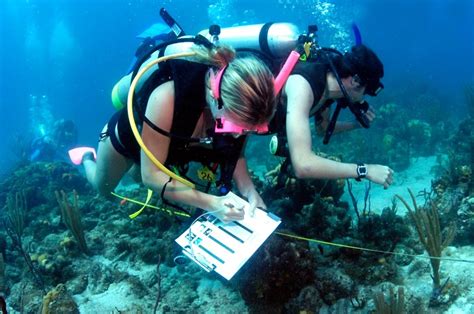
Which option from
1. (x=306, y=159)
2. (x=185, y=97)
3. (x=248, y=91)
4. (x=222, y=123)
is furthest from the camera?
(x=306, y=159)

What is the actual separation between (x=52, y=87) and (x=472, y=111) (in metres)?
78.5

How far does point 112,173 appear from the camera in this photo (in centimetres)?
476

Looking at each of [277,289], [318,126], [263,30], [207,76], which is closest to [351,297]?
[277,289]

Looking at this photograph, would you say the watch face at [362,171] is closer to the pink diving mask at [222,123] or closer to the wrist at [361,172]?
the wrist at [361,172]

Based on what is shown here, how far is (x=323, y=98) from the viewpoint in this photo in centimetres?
400

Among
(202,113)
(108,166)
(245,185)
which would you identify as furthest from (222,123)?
(108,166)

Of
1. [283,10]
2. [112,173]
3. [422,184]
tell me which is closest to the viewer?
[112,173]

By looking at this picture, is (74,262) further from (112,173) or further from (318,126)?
(318,126)

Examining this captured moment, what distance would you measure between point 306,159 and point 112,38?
96328 mm

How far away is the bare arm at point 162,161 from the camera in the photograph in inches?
117

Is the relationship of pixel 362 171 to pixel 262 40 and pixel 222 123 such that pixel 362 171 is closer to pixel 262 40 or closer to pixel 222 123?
pixel 222 123

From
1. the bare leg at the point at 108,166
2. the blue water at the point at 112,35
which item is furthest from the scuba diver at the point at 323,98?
the blue water at the point at 112,35

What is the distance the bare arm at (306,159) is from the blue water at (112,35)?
156ft

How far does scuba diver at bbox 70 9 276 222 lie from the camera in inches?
101
